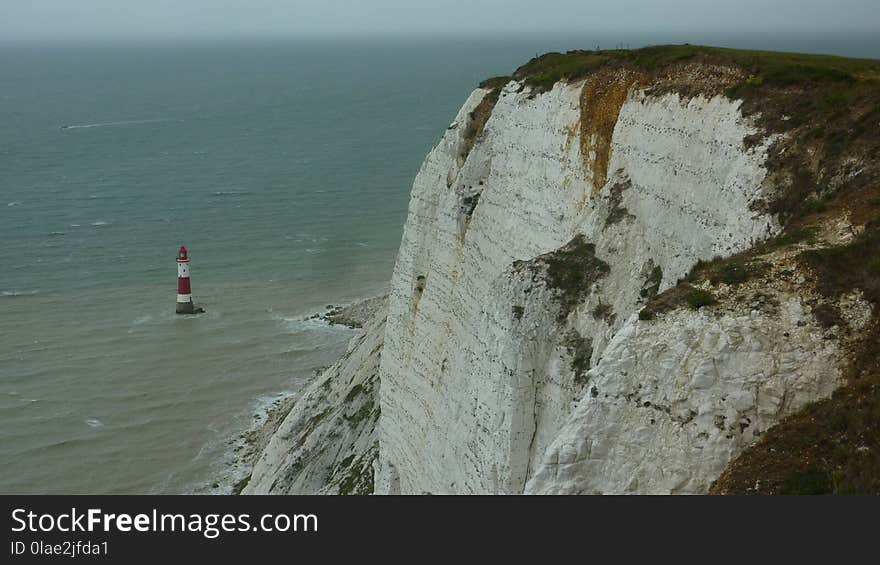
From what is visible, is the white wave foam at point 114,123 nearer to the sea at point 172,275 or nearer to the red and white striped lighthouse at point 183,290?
the sea at point 172,275

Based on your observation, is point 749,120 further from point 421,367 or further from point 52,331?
point 52,331

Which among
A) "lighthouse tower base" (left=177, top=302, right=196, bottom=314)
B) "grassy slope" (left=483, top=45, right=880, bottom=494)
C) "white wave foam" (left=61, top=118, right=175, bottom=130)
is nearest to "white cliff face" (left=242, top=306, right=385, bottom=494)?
"grassy slope" (left=483, top=45, right=880, bottom=494)

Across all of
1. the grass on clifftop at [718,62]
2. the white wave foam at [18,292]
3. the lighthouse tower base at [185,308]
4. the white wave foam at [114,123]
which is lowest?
the white wave foam at [18,292]

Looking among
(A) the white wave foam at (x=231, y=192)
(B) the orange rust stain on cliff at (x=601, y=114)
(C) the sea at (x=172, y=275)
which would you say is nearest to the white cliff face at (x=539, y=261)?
(B) the orange rust stain on cliff at (x=601, y=114)

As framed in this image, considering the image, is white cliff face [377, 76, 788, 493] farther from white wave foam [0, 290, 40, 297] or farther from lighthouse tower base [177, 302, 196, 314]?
white wave foam [0, 290, 40, 297]

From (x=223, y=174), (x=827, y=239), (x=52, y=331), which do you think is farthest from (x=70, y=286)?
(x=827, y=239)
